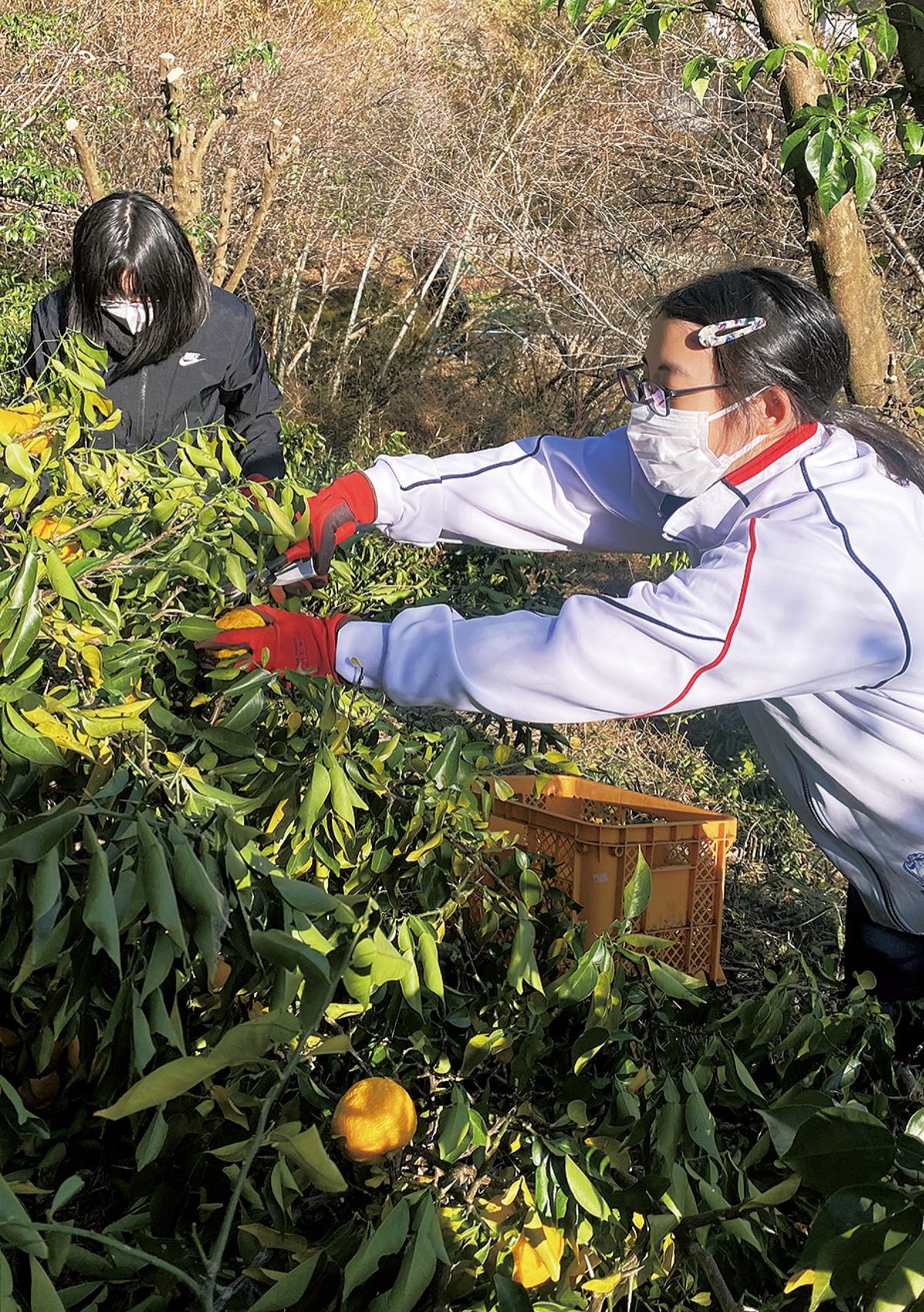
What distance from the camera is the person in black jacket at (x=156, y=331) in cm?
242

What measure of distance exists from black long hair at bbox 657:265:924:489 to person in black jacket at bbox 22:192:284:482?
3.21 ft

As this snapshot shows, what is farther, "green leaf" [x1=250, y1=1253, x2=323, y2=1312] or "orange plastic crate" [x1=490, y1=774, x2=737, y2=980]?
"orange plastic crate" [x1=490, y1=774, x2=737, y2=980]

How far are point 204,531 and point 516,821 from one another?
3.32 feet

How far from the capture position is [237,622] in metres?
1.36

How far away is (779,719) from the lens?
166cm

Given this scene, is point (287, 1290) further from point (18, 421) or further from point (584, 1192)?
point (18, 421)

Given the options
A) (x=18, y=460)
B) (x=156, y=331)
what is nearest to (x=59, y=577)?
(x=18, y=460)

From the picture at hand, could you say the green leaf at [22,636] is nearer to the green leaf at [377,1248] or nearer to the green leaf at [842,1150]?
the green leaf at [377,1248]

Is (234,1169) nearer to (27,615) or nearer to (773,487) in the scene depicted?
(27,615)

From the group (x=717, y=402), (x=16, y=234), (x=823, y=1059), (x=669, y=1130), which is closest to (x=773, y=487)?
(x=717, y=402)

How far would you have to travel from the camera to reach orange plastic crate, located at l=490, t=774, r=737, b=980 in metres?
2.00

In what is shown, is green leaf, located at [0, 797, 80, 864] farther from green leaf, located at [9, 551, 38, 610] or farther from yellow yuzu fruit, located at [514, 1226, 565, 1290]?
yellow yuzu fruit, located at [514, 1226, 565, 1290]

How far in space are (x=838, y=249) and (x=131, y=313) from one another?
5.61ft

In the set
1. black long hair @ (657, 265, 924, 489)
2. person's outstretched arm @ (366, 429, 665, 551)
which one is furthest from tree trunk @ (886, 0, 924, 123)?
person's outstretched arm @ (366, 429, 665, 551)
